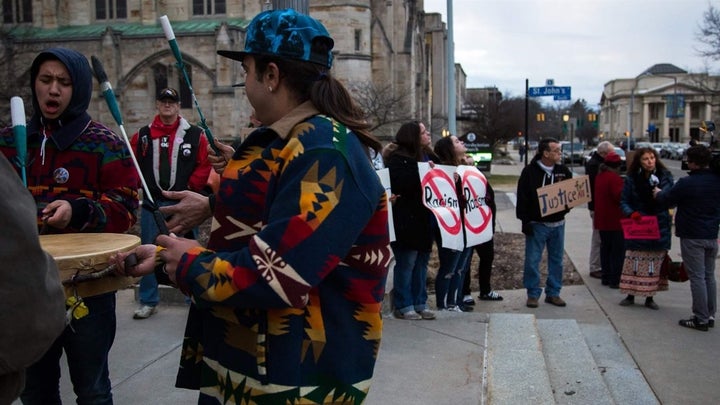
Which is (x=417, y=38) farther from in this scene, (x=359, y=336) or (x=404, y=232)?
(x=359, y=336)

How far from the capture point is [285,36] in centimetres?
208

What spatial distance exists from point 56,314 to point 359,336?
3.06ft

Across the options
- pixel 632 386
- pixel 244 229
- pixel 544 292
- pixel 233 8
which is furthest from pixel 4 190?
pixel 233 8

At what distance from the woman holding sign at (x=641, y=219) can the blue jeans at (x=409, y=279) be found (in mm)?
2678

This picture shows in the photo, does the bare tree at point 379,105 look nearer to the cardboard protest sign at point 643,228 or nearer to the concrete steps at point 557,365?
the cardboard protest sign at point 643,228

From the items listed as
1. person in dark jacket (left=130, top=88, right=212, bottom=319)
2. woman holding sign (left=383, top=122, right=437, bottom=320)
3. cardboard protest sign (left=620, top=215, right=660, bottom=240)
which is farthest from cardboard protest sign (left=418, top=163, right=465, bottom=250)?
person in dark jacket (left=130, top=88, right=212, bottom=319)

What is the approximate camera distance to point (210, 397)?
2240 millimetres

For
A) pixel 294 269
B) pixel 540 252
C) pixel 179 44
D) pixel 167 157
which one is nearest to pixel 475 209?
pixel 540 252

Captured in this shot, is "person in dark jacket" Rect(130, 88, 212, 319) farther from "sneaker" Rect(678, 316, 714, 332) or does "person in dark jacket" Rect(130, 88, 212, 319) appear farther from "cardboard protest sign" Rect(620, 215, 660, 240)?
"sneaker" Rect(678, 316, 714, 332)

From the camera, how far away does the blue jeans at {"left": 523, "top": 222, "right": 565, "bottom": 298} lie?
7.88 meters

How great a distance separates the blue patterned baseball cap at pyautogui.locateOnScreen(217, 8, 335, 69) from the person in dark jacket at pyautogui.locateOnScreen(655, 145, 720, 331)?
6110 mm

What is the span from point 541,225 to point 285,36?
6.32 m

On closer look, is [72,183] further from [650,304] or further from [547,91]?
[547,91]

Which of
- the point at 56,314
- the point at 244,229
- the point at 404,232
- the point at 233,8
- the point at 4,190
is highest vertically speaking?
the point at 233,8
